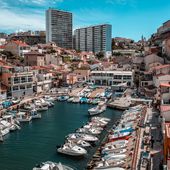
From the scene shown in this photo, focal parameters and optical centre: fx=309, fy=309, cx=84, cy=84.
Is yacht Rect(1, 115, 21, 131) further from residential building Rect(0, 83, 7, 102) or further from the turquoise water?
residential building Rect(0, 83, 7, 102)

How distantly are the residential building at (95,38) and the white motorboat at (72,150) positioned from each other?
292 feet

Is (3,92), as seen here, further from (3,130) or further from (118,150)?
(118,150)

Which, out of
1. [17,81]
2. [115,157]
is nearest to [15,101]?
[17,81]

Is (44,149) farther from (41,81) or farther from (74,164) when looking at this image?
(41,81)

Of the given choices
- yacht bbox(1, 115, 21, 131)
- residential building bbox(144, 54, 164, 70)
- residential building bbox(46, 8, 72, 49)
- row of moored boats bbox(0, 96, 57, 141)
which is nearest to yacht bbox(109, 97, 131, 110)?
row of moored boats bbox(0, 96, 57, 141)

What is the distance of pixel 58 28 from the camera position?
115 metres

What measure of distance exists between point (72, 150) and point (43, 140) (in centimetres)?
476

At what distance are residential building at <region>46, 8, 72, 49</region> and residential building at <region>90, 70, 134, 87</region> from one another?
57088 millimetres

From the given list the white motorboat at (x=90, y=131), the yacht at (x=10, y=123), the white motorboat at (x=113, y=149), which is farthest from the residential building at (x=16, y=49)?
the white motorboat at (x=113, y=149)

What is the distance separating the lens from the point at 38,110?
39656 mm

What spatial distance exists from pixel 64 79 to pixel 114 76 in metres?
9.23

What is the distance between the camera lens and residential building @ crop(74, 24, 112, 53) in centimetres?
11225

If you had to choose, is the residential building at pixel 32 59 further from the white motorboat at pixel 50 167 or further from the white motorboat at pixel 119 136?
the white motorboat at pixel 50 167

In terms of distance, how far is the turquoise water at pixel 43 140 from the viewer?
864 inches
